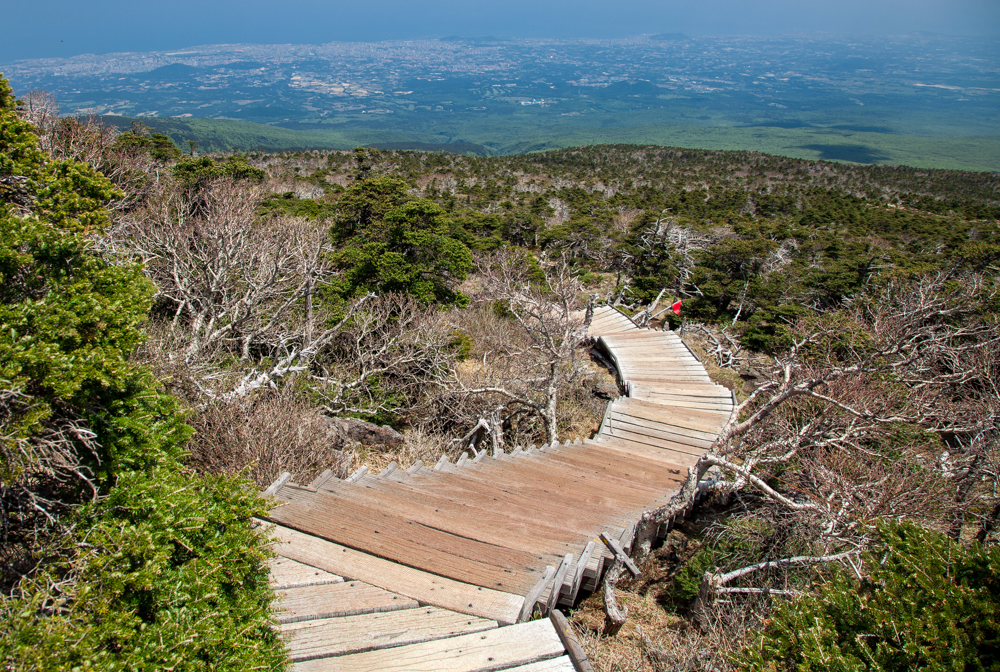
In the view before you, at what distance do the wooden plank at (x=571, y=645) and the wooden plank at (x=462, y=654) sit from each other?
0.14 feet

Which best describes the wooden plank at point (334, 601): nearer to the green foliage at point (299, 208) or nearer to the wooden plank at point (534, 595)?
the wooden plank at point (534, 595)

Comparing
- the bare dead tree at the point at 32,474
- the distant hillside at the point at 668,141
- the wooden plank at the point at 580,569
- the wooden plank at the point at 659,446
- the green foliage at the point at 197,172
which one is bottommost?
the wooden plank at the point at 659,446

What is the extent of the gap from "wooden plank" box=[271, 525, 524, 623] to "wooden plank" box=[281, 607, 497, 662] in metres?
Answer: 0.11

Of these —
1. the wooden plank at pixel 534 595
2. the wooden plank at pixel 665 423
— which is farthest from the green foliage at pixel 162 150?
the wooden plank at pixel 534 595

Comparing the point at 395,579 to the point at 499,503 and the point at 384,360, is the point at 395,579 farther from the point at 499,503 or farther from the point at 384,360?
the point at 384,360

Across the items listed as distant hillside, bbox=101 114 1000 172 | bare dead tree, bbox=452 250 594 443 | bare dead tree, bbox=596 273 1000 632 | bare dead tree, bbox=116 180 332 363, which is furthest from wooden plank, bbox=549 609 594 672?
distant hillside, bbox=101 114 1000 172

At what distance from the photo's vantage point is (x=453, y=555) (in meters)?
4.61

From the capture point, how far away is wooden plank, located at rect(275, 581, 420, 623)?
3875 mm

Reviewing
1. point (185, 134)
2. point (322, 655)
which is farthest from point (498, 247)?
point (185, 134)

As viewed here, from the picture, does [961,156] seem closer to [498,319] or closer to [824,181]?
[824,181]

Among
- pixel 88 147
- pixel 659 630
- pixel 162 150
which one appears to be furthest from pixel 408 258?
pixel 162 150

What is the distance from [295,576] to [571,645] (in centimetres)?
236

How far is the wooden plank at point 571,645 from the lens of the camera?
3.40 m

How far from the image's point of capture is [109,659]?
2760 mm
